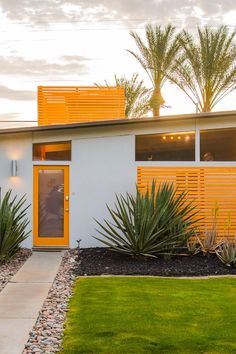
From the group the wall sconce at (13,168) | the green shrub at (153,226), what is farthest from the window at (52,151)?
the green shrub at (153,226)

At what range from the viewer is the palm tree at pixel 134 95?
3070 centimetres

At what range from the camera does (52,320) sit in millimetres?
6973

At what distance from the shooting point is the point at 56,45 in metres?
20.5

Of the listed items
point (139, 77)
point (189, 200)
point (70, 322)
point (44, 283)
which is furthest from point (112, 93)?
point (139, 77)

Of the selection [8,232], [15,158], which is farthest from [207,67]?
[8,232]

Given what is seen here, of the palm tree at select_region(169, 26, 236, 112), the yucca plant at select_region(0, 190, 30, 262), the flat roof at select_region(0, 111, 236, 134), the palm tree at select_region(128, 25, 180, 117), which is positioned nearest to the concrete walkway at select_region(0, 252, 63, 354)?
the yucca plant at select_region(0, 190, 30, 262)

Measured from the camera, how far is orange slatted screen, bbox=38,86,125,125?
16.5 meters

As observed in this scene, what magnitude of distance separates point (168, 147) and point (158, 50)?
12.4 meters

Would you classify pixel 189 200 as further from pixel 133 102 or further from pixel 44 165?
pixel 133 102

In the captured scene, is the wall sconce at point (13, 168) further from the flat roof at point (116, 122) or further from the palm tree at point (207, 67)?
the palm tree at point (207, 67)

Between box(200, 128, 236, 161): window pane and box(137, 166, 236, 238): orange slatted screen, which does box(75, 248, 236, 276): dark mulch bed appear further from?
box(200, 128, 236, 161): window pane

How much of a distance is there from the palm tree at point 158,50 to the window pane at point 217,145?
39.1 ft

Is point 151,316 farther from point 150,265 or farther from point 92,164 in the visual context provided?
point 92,164

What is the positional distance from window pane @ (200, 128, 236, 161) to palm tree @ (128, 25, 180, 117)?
1191 cm
